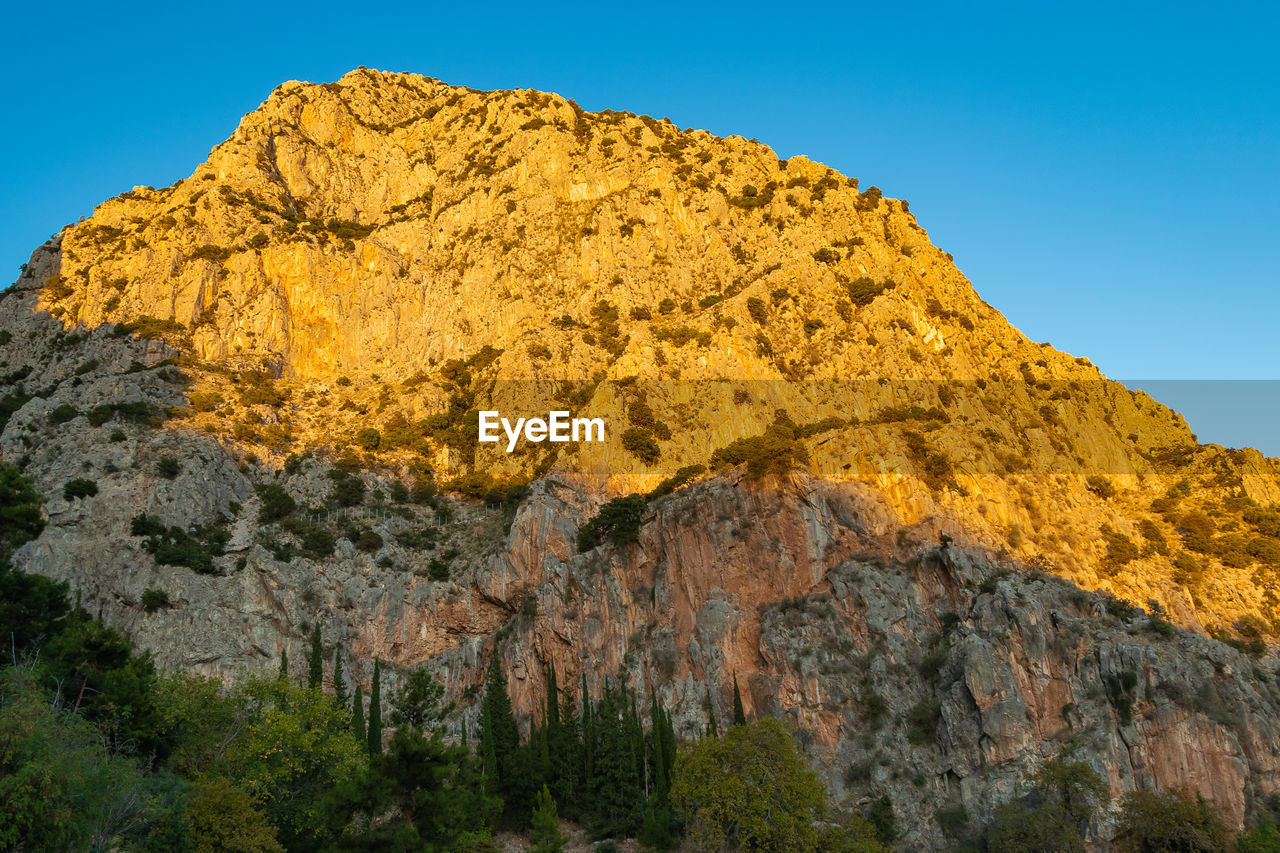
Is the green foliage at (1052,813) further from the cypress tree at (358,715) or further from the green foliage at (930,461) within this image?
the cypress tree at (358,715)

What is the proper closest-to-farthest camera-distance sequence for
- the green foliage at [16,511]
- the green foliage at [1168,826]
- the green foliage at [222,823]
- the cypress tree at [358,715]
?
the green foliage at [222,823] → the green foliage at [1168,826] → the green foliage at [16,511] → the cypress tree at [358,715]

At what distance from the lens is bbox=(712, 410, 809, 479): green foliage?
70.0 m

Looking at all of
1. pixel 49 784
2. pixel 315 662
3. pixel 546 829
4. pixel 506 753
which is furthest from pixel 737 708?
pixel 49 784

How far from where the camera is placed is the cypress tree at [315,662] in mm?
60453

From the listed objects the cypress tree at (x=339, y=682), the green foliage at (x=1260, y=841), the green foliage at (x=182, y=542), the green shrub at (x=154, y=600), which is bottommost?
the green foliage at (x=1260, y=841)

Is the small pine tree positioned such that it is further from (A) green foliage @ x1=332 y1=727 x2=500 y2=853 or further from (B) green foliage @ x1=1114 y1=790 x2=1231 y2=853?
(B) green foliage @ x1=1114 y1=790 x2=1231 y2=853

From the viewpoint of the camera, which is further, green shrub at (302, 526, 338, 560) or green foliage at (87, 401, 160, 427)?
green foliage at (87, 401, 160, 427)

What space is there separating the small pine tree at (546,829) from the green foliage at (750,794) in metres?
7.57

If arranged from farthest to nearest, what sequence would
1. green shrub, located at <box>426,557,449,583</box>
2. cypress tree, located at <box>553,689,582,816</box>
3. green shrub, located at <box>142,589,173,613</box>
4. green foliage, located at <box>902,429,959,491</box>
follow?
green shrub, located at <box>426,557,449,583</box>
green foliage, located at <box>902,429,959,491</box>
green shrub, located at <box>142,589,173,613</box>
cypress tree, located at <box>553,689,582,816</box>

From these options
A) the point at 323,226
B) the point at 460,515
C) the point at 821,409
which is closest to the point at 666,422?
the point at 821,409

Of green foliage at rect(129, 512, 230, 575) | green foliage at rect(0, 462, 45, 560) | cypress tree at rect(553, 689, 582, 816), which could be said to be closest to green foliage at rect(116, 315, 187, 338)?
green foliage at rect(129, 512, 230, 575)

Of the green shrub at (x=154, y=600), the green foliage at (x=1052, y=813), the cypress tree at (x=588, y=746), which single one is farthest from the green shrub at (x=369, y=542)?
the green foliage at (x=1052, y=813)

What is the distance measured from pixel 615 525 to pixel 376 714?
22109mm

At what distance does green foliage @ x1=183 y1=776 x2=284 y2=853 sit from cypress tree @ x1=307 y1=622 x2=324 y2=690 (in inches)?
1003
